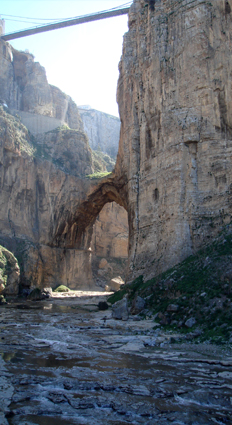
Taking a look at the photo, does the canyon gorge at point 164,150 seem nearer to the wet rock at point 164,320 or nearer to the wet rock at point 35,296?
the wet rock at point 35,296

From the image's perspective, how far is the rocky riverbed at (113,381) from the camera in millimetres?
5324

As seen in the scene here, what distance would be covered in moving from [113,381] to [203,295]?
708 centimetres

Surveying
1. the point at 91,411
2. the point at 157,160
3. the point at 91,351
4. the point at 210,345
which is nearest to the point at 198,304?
the point at 210,345

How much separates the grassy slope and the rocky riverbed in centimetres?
117

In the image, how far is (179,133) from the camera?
77.2 feet

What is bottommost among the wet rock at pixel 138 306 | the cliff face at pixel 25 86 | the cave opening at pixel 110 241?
the wet rock at pixel 138 306

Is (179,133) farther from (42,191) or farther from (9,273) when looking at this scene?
(42,191)

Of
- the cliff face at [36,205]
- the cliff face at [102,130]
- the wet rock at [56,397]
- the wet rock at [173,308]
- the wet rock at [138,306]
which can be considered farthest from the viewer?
the cliff face at [102,130]

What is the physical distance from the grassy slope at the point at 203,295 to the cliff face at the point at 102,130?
87466 millimetres

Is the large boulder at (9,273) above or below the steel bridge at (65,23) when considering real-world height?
below

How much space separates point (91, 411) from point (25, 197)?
37.9 meters

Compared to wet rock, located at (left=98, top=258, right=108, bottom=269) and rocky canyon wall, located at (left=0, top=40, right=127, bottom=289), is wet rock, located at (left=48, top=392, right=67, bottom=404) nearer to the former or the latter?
rocky canyon wall, located at (left=0, top=40, right=127, bottom=289)

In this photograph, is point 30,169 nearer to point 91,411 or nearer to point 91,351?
point 91,351

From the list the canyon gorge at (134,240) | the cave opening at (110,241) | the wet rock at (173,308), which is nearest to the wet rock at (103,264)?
the cave opening at (110,241)
